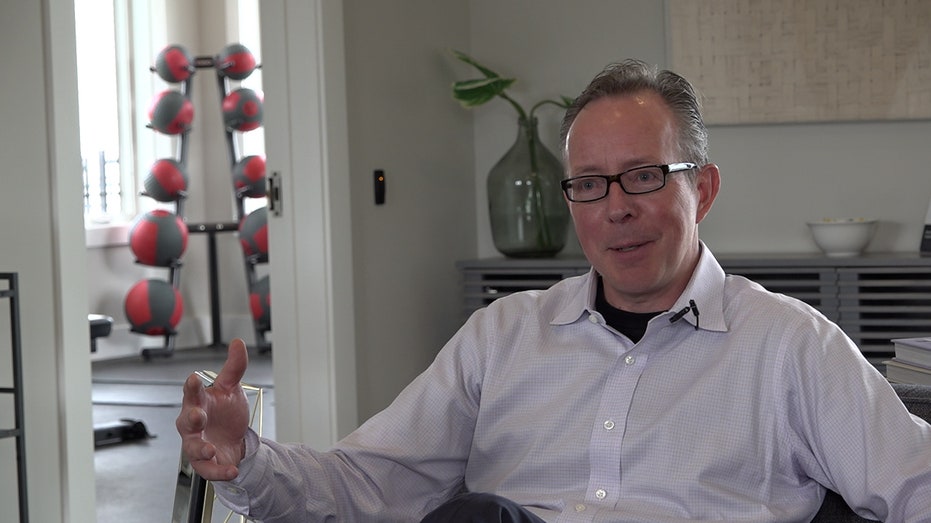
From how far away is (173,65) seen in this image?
7168mm

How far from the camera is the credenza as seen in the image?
324 cm

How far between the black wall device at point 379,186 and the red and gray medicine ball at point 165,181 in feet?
13.4

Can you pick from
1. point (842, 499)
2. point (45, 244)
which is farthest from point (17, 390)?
point (842, 499)

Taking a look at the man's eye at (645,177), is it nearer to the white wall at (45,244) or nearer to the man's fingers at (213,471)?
the man's fingers at (213,471)

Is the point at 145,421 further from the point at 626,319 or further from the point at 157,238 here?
the point at 626,319

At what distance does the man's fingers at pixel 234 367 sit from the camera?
4.43 ft

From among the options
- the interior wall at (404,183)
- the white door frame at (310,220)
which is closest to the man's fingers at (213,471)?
the white door frame at (310,220)

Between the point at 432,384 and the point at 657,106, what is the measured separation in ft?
1.75

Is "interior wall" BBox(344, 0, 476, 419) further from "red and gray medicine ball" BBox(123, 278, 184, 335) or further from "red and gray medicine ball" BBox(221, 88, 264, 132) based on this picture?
"red and gray medicine ball" BBox(123, 278, 184, 335)

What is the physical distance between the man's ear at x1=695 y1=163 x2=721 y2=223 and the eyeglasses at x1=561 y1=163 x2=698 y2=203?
0.07 meters

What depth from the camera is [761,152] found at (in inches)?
148

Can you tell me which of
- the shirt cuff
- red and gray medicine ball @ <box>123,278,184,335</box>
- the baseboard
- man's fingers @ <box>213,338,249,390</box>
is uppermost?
man's fingers @ <box>213,338,249,390</box>

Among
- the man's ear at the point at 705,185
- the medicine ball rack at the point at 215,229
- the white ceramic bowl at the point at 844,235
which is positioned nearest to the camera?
the man's ear at the point at 705,185

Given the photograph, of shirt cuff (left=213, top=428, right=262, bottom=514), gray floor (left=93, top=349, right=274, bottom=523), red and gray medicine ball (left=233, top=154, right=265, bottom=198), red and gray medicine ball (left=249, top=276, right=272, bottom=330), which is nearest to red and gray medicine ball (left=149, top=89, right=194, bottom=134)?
red and gray medicine ball (left=233, top=154, right=265, bottom=198)
